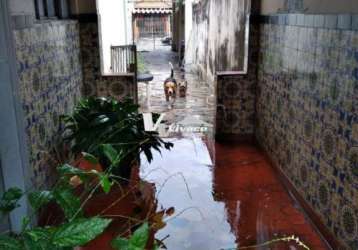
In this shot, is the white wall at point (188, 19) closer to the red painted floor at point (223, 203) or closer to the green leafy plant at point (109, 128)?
the red painted floor at point (223, 203)

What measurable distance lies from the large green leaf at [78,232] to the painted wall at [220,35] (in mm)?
3490

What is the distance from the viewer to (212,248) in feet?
7.43

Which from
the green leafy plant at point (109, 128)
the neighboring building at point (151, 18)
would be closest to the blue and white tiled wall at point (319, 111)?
the green leafy plant at point (109, 128)

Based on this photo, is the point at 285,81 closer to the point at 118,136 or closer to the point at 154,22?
the point at 118,136

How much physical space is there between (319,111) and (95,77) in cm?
252

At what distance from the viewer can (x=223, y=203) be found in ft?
9.26

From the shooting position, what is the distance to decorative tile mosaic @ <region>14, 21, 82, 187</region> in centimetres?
229

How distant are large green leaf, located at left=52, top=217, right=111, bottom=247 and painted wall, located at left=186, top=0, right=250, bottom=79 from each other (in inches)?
137

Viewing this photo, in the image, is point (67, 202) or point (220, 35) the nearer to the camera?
point (67, 202)

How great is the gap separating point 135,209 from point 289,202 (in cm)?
112

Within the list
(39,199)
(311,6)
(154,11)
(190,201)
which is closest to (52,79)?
(190,201)

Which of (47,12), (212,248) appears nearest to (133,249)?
(212,248)

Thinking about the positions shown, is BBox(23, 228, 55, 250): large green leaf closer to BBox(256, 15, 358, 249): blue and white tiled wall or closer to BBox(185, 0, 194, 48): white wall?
BBox(256, 15, 358, 249): blue and white tiled wall

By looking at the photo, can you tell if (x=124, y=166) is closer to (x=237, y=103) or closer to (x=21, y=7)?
(x=21, y=7)
